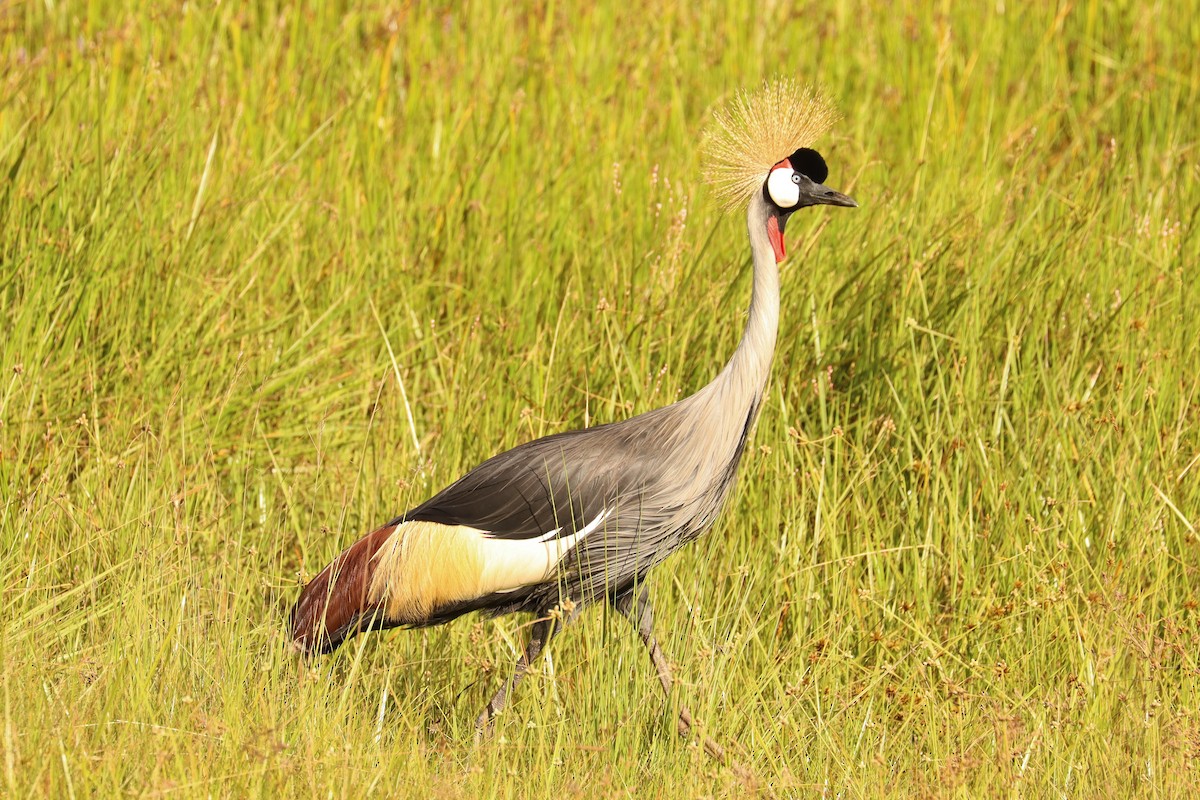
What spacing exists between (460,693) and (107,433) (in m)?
1.26

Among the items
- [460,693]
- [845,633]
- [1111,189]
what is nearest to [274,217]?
[460,693]

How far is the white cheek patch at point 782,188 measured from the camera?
3.29 meters

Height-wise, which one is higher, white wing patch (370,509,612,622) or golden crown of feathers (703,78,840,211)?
golden crown of feathers (703,78,840,211)

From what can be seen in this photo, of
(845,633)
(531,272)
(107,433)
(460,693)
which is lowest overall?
(460,693)

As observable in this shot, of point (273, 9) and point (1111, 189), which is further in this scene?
point (273, 9)

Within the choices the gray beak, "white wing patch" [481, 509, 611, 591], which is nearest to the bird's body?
"white wing patch" [481, 509, 611, 591]

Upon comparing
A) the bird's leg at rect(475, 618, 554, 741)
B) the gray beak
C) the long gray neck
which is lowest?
the bird's leg at rect(475, 618, 554, 741)

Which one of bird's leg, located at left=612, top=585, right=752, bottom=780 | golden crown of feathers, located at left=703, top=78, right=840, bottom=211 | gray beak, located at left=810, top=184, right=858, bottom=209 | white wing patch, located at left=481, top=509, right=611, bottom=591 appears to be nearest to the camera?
bird's leg, located at left=612, top=585, right=752, bottom=780

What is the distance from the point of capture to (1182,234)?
4.50m

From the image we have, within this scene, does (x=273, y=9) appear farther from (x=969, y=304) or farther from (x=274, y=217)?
(x=969, y=304)

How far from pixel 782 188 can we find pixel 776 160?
0.45 feet

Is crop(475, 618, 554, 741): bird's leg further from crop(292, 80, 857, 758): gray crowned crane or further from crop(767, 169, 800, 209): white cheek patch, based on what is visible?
crop(767, 169, 800, 209): white cheek patch

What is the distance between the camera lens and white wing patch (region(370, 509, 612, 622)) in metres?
3.19

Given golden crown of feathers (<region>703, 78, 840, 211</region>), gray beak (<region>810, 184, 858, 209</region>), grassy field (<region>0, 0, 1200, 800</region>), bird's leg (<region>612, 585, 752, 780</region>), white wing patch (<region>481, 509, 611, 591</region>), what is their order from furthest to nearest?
golden crown of feathers (<region>703, 78, 840, 211</region>)
gray beak (<region>810, 184, 858, 209</region>)
white wing patch (<region>481, 509, 611, 591</region>)
bird's leg (<region>612, 585, 752, 780</region>)
grassy field (<region>0, 0, 1200, 800</region>)
